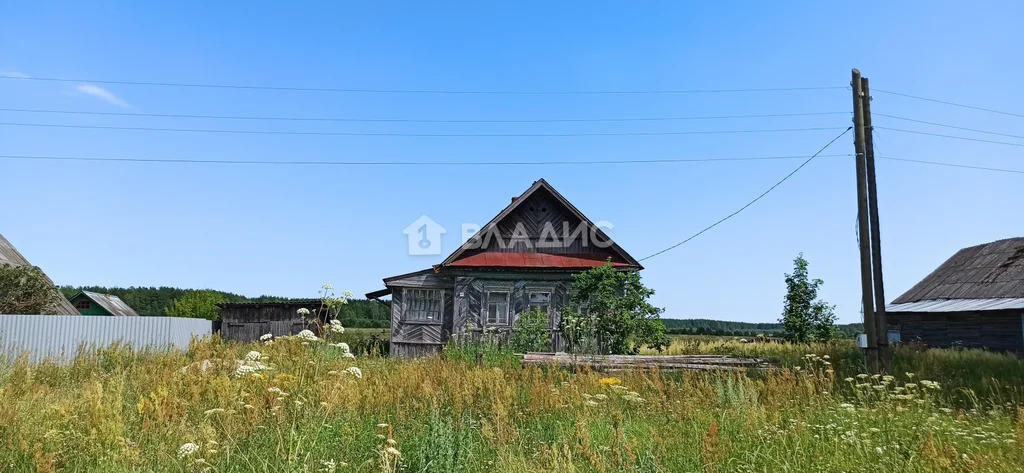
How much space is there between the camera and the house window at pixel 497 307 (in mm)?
19734

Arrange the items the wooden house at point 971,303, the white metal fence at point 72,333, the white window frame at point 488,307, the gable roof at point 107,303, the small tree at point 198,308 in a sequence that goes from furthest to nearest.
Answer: the small tree at point 198,308 → the gable roof at point 107,303 → the wooden house at point 971,303 → the white window frame at point 488,307 → the white metal fence at point 72,333

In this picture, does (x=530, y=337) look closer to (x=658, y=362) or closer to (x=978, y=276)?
(x=658, y=362)

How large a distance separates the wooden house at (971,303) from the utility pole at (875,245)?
12585mm

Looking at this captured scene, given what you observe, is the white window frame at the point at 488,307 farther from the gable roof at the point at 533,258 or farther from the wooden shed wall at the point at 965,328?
the wooden shed wall at the point at 965,328

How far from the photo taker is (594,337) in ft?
49.2

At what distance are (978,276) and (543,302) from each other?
2008 cm

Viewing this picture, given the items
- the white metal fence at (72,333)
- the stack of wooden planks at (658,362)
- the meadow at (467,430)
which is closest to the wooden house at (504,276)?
the white metal fence at (72,333)

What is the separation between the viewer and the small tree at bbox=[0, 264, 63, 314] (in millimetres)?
17438

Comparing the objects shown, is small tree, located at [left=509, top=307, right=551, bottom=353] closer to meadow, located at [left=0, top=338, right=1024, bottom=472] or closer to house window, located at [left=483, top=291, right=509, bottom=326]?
house window, located at [left=483, top=291, right=509, bottom=326]

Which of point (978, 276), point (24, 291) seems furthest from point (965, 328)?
point (24, 291)

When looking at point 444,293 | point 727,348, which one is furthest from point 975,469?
point 444,293

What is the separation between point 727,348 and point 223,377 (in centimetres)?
1496

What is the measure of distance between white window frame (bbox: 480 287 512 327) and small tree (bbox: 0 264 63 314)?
14.2m

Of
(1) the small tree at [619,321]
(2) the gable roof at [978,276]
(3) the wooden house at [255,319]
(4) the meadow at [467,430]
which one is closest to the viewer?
(4) the meadow at [467,430]
